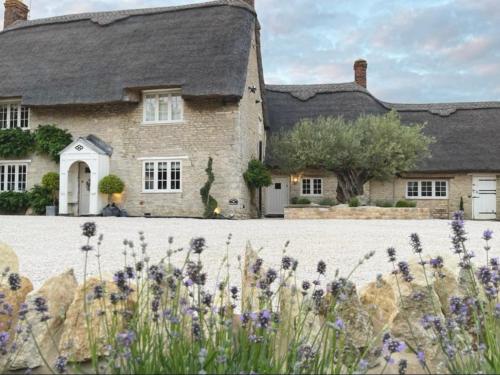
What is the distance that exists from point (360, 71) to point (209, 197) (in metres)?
14.6

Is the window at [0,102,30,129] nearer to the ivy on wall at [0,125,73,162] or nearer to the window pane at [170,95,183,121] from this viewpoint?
the ivy on wall at [0,125,73,162]

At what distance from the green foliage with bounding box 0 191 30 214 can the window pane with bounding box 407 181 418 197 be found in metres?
17.5

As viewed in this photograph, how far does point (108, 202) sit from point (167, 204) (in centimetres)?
254

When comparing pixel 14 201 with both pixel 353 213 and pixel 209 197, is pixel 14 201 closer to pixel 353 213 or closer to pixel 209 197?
pixel 209 197

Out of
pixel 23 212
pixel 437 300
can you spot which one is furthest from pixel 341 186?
pixel 437 300

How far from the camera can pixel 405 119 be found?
1021 inches

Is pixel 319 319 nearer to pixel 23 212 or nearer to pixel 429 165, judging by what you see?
pixel 23 212

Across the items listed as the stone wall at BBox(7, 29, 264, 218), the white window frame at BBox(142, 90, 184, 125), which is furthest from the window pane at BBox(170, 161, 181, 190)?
the white window frame at BBox(142, 90, 184, 125)

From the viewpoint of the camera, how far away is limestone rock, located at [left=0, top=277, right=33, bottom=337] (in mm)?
2482

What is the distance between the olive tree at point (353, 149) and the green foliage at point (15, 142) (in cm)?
1078

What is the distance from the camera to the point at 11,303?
2646 millimetres

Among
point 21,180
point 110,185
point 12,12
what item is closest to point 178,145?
point 110,185

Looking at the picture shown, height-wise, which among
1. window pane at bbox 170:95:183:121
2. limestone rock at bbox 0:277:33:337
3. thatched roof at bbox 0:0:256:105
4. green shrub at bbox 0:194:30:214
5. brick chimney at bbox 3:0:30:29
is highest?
brick chimney at bbox 3:0:30:29

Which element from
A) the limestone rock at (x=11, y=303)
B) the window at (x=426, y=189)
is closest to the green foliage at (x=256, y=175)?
the window at (x=426, y=189)
